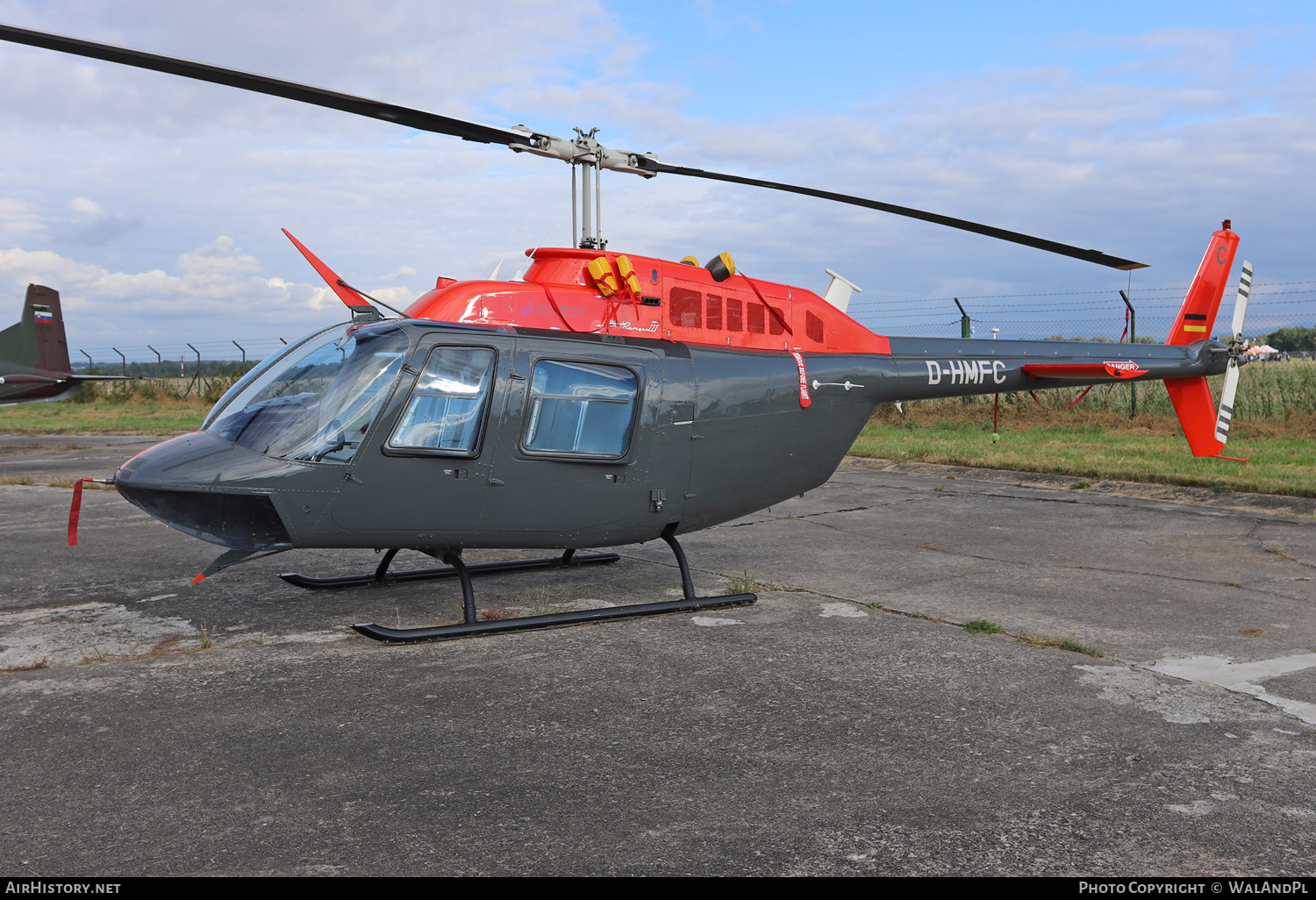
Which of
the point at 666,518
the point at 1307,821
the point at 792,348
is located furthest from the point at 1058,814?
the point at 792,348

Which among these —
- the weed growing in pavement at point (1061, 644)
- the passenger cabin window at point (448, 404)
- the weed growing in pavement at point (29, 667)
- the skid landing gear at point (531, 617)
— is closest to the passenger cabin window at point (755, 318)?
the skid landing gear at point (531, 617)

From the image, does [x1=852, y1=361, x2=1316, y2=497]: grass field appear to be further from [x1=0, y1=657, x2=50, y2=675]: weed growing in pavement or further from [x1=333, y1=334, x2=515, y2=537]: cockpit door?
[x1=0, y1=657, x2=50, y2=675]: weed growing in pavement

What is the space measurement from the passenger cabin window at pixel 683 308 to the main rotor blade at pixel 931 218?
948 millimetres

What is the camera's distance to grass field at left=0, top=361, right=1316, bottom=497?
Answer: 12.3 m

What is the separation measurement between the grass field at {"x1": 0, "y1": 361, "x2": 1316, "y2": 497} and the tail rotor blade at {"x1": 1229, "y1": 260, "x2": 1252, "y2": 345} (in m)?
2.21

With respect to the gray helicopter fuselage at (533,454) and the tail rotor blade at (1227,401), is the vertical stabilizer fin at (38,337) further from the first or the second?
the tail rotor blade at (1227,401)

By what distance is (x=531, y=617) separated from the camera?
19.4 feet

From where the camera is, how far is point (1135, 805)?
3393mm

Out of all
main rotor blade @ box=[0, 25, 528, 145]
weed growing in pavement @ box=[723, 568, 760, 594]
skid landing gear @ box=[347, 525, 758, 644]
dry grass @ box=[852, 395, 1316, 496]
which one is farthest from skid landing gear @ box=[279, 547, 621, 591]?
dry grass @ box=[852, 395, 1316, 496]

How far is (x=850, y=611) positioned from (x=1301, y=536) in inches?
→ 221

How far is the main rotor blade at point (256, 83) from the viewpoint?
4.24 metres

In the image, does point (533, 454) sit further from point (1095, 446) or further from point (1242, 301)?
point (1095, 446)

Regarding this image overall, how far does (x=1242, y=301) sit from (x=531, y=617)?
9.10 meters
